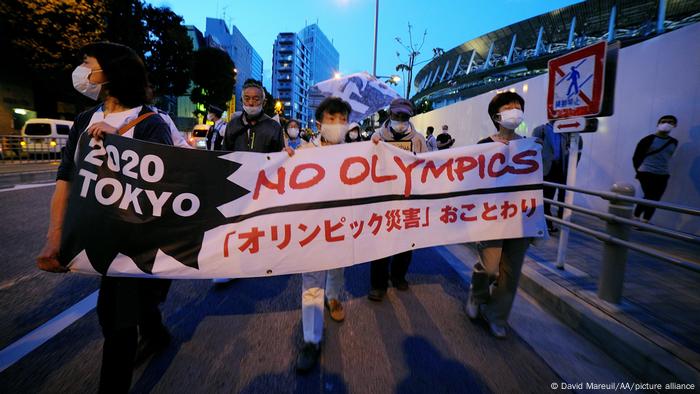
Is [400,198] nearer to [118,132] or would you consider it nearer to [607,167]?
[118,132]

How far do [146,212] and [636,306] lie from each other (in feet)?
12.7

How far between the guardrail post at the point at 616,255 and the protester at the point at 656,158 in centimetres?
333

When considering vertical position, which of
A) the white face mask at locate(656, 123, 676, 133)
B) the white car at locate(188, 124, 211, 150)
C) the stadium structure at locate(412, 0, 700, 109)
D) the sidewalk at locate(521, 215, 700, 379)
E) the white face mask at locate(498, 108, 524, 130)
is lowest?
the sidewalk at locate(521, 215, 700, 379)

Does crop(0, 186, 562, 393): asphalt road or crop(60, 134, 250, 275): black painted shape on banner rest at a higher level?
crop(60, 134, 250, 275): black painted shape on banner

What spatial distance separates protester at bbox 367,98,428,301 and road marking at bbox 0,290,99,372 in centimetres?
252

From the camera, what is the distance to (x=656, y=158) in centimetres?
518

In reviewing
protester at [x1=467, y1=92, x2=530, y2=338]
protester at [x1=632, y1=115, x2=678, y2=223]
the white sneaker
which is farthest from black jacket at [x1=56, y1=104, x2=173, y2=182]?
protester at [x1=632, y1=115, x2=678, y2=223]

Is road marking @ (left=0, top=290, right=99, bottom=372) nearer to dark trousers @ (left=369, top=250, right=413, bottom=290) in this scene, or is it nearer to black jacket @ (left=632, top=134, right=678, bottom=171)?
dark trousers @ (left=369, top=250, right=413, bottom=290)

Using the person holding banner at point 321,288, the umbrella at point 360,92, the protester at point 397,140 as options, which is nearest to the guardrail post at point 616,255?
the protester at point 397,140

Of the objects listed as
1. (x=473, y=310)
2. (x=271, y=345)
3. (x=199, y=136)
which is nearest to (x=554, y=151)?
(x=473, y=310)

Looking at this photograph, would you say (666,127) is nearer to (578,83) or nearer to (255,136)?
(578,83)

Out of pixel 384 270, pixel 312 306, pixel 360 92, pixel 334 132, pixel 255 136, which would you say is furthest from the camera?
pixel 360 92

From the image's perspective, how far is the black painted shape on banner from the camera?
172 centimetres

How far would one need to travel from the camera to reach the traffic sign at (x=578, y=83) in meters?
3.32
